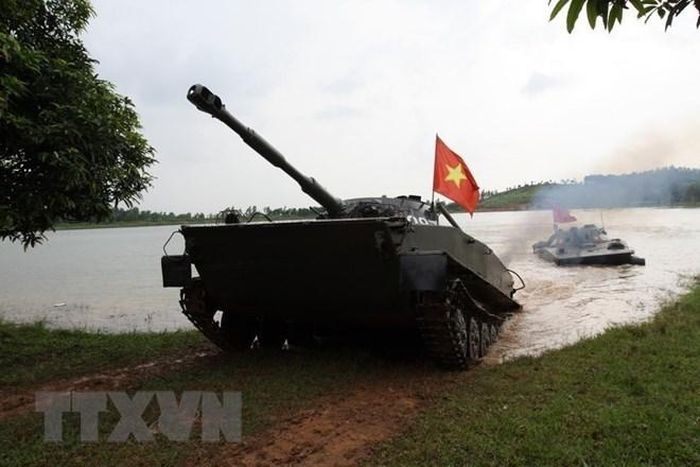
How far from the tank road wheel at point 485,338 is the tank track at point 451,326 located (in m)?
0.24

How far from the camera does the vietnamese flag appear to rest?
919 centimetres

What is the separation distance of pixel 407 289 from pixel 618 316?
23.1 feet

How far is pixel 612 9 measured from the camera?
6.01 ft

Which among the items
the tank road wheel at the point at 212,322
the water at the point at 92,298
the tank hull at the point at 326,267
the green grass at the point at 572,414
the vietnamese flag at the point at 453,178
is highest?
the vietnamese flag at the point at 453,178

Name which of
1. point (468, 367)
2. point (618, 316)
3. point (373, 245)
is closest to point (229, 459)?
point (373, 245)

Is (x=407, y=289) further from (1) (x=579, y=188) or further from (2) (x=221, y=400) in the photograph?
(1) (x=579, y=188)

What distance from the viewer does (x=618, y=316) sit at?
11781 millimetres

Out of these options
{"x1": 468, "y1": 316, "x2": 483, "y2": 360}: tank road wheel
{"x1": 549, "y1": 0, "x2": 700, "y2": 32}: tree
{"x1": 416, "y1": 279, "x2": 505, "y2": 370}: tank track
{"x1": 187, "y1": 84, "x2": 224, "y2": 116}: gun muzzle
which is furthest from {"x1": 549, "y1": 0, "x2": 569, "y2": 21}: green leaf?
{"x1": 468, "y1": 316, "x2": 483, "y2": 360}: tank road wheel

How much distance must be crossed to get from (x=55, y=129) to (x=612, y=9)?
5.86 m

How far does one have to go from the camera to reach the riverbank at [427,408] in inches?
173

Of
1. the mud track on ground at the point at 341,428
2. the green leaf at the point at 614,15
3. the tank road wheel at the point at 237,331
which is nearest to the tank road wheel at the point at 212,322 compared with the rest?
the tank road wheel at the point at 237,331

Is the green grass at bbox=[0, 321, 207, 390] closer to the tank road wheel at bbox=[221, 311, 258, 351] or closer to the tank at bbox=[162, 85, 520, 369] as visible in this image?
the tank road wheel at bbox=[221, 311, 258, 351]

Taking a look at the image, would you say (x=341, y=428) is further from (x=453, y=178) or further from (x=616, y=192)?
(x=616, y=192)

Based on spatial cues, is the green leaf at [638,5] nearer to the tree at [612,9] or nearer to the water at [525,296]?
the tree at [612,9]
